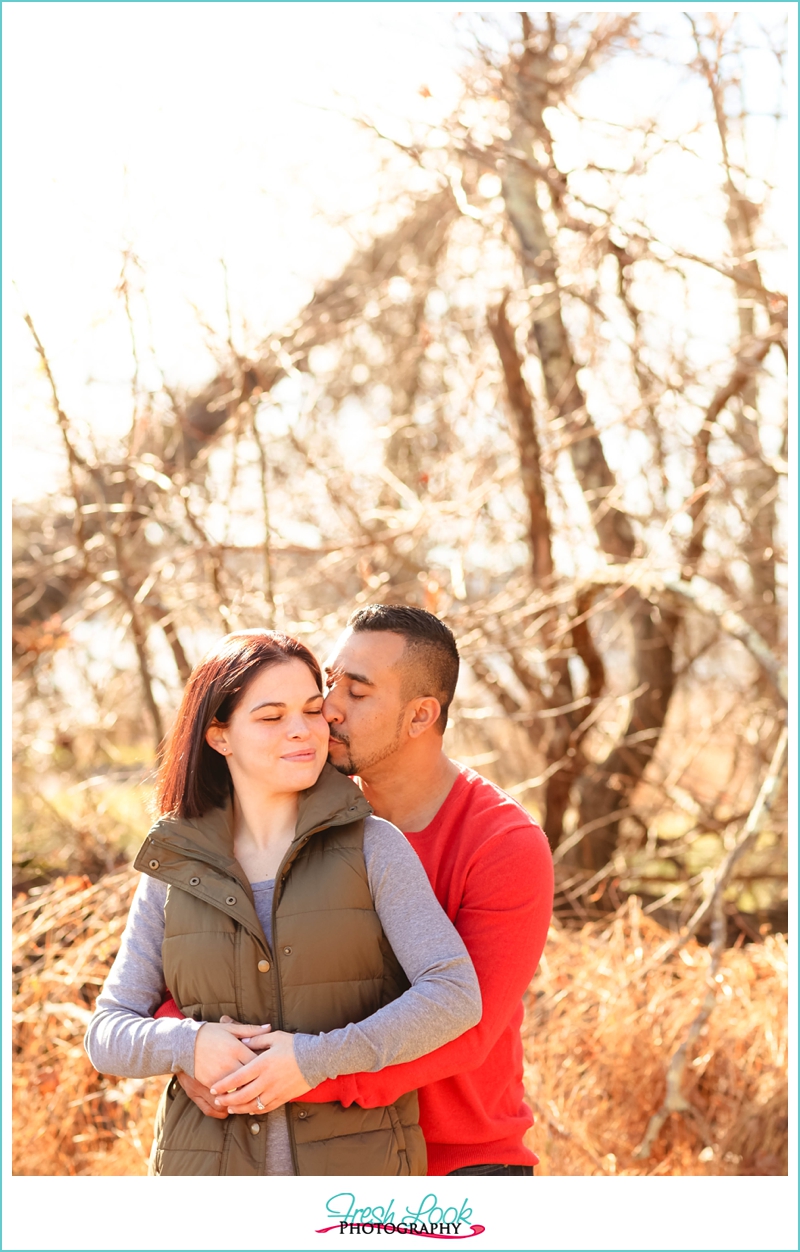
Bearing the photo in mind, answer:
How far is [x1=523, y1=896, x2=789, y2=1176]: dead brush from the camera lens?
10.7ft

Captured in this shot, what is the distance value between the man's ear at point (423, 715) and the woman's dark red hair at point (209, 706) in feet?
0.68

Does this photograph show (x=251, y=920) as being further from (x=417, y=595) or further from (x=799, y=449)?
(x=417, y=595)

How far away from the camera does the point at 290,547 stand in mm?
4320

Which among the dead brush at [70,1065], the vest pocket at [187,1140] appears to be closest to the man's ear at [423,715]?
the vest pocket at [187,1140]

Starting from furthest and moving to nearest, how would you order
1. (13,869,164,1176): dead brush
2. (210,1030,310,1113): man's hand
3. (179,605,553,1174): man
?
1. (13,869,164,1176): dead brush
2. (179,605,553,1174): man
3. (210,1030,310,1113): man's hand

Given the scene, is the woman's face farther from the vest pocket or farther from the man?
the vest pocket

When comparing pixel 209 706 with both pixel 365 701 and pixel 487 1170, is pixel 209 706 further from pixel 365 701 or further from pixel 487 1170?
pixel 487 1170

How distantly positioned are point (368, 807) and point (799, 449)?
59.9 inches

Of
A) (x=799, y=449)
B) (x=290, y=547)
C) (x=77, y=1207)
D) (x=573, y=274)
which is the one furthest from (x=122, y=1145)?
(x=573, y=274)

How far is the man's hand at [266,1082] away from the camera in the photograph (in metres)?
1.54

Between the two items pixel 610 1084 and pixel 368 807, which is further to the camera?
pixel 610 1084

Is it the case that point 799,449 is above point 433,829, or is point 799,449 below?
above

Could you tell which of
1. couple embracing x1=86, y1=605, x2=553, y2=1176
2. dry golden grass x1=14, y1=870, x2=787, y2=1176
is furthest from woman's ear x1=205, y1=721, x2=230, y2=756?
dry golden grass x1=14, y1=870, x2=787, y2=1176

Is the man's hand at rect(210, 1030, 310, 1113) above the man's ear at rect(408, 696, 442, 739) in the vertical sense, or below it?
below
